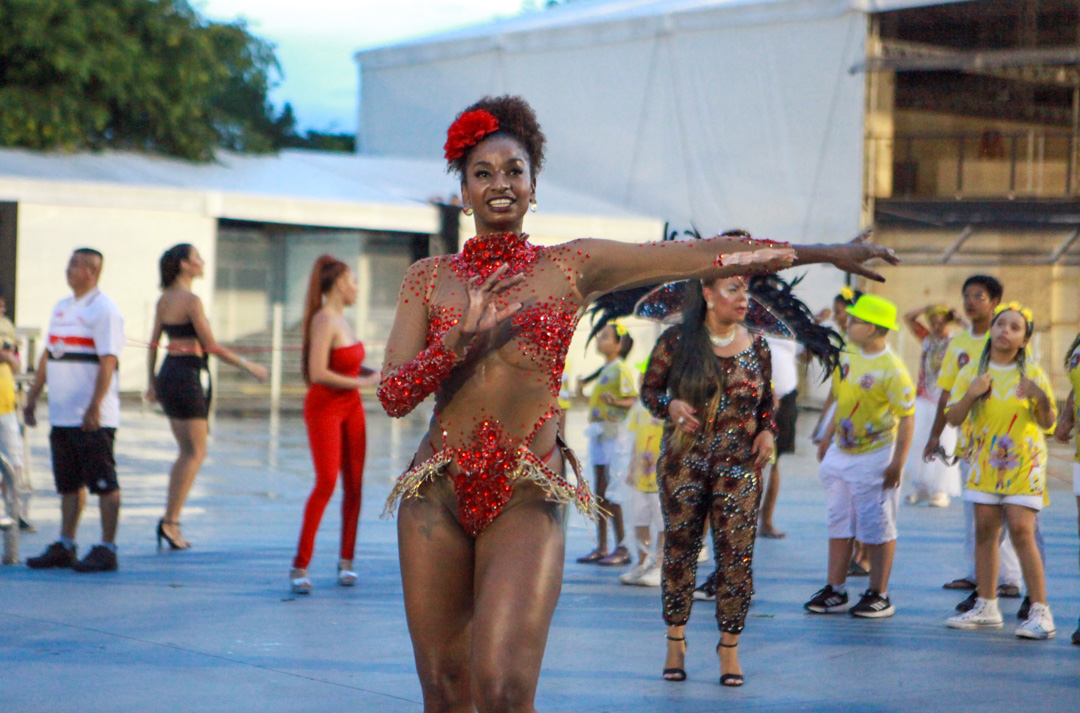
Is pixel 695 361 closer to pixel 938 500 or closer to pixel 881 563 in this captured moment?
pixel 881 563

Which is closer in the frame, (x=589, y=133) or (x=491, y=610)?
(x=491, y=610)

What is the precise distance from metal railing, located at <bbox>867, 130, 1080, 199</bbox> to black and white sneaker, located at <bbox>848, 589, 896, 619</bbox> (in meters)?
20.9

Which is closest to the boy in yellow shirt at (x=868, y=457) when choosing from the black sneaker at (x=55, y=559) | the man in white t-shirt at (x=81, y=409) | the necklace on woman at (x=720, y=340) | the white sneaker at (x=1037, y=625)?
the white sneaker at (x=1037, y=625)

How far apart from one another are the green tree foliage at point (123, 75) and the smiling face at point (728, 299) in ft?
63.0

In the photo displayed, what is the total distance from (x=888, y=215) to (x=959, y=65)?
340 cm

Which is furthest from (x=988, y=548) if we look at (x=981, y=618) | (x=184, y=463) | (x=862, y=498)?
(x=184, y=463)

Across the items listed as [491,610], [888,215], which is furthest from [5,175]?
[491,610]

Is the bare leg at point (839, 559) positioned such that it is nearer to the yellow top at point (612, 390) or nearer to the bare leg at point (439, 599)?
the yellow top at point (612, 390)

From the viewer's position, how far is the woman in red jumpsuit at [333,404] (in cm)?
758

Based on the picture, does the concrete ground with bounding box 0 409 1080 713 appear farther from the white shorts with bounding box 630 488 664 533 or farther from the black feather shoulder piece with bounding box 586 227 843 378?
the black feather shoulder piece with bounding box 586 227 843 378

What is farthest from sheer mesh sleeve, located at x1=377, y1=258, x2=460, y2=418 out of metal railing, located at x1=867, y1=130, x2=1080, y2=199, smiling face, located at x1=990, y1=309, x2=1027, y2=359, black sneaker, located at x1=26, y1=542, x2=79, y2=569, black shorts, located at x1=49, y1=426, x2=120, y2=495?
metal railing, located at x1=867, y1=130, x2=1080, y2=199

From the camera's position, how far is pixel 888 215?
1022 inches

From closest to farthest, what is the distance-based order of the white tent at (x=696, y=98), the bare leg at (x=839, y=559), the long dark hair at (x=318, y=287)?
the bare leg at (x=839, y=559) → the long dark hair at (x=318, y=287) → the white tent at (x=696, y=98)

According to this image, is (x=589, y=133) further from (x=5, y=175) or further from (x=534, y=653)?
(x=534, y=653)
